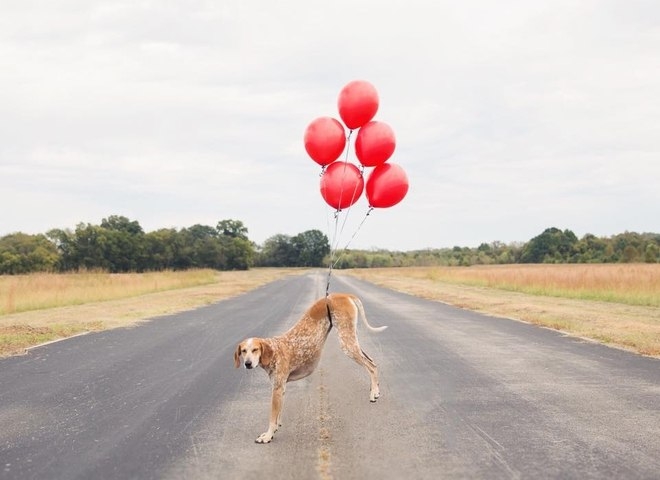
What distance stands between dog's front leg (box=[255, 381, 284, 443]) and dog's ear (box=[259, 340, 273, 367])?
0.83 ft

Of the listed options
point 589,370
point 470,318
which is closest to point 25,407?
point 589,370

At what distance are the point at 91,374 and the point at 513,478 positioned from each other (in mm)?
7375

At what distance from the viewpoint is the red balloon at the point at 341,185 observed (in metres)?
8.52

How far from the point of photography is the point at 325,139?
8375mm

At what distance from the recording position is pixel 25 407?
711cm

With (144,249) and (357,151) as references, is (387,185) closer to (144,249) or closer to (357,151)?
(357,151)

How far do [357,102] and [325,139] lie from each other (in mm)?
757

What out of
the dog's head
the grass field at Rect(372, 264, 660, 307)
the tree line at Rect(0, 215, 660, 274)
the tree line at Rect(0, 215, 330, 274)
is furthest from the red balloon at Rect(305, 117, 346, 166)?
the tree line at Rect(0, 215, 660, 274)

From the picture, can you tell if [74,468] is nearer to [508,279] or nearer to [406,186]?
[406,186]

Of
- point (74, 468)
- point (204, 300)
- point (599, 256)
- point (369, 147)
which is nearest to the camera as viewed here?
point (74, 468)

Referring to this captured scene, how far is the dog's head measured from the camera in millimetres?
5785

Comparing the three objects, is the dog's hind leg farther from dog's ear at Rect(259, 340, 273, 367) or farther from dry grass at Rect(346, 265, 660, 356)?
dry grass at Rect(346, 265, 660, 356)

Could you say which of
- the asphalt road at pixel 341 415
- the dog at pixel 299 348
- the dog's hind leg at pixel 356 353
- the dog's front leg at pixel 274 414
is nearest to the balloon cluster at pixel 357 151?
the dog at pixel 299 348

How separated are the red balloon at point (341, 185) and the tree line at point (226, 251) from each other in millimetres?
60716
